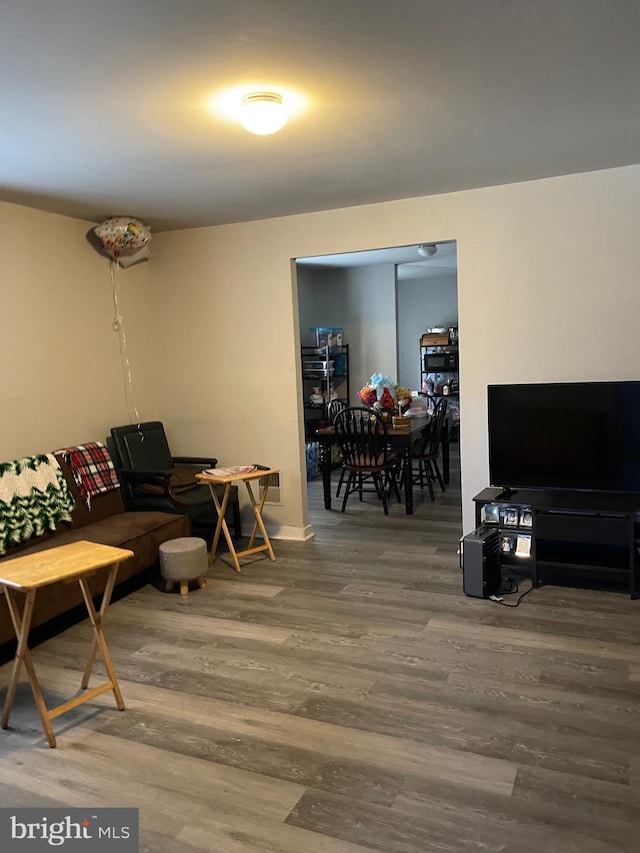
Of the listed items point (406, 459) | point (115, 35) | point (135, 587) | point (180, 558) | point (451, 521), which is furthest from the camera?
point (406, 459)

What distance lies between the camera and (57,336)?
442 centimetres

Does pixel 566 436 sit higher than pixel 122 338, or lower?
lower

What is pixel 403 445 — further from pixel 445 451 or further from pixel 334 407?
pixel 334 407

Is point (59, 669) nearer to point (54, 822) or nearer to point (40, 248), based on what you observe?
point (54, 822)

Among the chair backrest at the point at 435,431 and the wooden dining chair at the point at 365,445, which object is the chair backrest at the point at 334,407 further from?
the wooden dining chair at the point at 365,445

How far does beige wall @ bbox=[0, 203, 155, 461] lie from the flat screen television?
2.83m

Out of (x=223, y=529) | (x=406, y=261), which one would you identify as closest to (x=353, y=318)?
(x=406, y=261)

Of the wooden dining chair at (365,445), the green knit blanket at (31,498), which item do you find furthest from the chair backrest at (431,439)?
the green knit blanket at (31,498)

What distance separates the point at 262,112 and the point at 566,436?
2.50 m

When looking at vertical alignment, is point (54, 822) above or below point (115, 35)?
below

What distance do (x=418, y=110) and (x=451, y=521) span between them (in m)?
3.42

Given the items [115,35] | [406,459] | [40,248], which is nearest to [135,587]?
[40,248]

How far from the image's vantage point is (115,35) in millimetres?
2018

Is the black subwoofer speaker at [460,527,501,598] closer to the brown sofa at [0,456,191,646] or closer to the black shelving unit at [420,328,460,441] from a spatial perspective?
the brown sofa at [0,456,191,646]
